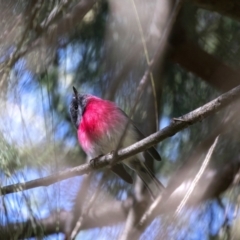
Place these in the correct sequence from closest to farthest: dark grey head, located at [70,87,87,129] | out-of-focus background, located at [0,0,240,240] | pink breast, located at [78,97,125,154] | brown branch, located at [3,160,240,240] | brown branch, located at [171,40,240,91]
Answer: out-of-focus background, located at [0,0,240,240] < brown branch, located at [3,160,240,240] < brown branch, located at [171,40,240,91] < dark grey head, located at [70,87,87,129] < pink breast, located at [78,97,125,154]

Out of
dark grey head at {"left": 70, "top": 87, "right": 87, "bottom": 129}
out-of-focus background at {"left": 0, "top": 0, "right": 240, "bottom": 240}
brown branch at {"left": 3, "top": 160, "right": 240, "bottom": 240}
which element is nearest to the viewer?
out-of-focus background at {"left": 0, "top": 0, "right": 240, "bottom": 240}

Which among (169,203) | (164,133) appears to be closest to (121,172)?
(169,203)

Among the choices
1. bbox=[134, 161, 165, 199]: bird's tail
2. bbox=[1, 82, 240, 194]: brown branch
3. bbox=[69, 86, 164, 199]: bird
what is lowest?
bbox=[1, 82, 240, 194]: brown branch

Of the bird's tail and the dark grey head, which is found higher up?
the dark grey head

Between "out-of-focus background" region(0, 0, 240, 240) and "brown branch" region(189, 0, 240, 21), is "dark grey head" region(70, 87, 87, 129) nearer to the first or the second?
"out-of-focus background" region(0, 0, 240, 240)

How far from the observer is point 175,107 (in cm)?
172

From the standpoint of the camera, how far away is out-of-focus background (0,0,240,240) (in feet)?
3.33

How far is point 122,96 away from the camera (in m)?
1.63

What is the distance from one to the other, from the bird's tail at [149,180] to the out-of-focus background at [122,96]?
0.10ft

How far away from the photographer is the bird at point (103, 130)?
1.89 metres

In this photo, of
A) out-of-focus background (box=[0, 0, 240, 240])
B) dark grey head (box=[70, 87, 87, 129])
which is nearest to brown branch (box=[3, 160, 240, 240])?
out-of-focus background (box=[0, 0, 240, 240])

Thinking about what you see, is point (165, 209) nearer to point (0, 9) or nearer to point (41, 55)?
point (41, 55)

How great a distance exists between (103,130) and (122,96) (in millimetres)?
554

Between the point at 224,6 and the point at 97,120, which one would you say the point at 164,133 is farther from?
the point at 97,120
